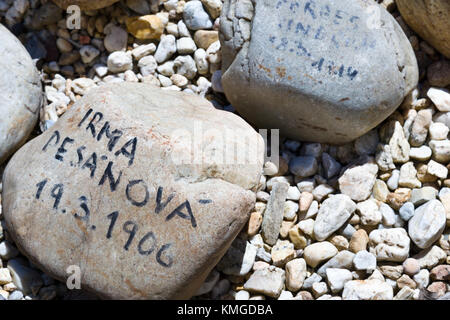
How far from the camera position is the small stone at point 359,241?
2490mm

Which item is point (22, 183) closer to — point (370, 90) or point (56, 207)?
point (56, 207)

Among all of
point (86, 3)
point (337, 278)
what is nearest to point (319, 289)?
point (337, 278)

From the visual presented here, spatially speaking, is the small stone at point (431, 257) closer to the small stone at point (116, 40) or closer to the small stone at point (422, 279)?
the small stone at point (422, 279)

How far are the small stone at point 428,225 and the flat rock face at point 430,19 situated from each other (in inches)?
31.8

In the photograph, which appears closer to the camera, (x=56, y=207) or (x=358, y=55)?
(x=56, y=207)

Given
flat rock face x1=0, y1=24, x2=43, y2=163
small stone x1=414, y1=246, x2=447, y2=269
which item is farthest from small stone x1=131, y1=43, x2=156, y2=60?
small stone x1=414, y1=246, x2=447, y2=269

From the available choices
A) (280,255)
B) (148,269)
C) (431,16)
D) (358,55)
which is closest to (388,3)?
(431,16)

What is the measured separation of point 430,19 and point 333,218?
3.51 feet

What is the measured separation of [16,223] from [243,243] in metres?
1.00

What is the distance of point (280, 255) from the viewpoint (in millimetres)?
2518

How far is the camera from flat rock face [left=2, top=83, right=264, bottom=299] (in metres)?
2.16

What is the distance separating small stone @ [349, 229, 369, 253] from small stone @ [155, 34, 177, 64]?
1355mm

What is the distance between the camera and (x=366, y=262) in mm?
2441

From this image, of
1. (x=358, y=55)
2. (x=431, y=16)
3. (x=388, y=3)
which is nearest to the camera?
(x=358, y=55)
